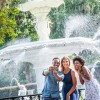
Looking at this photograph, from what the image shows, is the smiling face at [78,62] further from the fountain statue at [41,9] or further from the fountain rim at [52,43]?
the fountain statue at [41,9]

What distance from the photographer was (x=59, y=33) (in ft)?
84.7

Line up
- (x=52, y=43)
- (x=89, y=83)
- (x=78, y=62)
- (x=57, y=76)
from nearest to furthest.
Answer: (x=89, y=83), (x=78, y=62), (x=57, y=76), (x=52, y=43)

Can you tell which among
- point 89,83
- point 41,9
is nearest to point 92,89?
point 89,83

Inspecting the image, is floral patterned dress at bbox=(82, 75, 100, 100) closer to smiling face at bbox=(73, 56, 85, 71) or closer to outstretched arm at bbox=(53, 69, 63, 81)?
smiling face at bbox=(73, 56, 85, 71)

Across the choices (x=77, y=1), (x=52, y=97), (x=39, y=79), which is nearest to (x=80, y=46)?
(x=39, y=79)

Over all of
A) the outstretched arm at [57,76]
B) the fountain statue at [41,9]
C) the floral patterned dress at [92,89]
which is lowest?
the floral patterned dress at [92,89]

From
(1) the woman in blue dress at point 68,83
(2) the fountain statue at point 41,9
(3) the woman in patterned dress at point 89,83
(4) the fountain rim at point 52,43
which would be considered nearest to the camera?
(3) the woman in patterned dress at point 89,83

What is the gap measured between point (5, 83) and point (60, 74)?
18365mm

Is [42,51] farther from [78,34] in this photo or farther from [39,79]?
[78,34]

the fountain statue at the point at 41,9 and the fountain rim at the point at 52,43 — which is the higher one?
the fountain statue at the point at 41,9

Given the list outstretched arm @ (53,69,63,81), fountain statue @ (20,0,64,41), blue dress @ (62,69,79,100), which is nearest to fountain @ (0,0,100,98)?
fountain statue @ (20,0,64,41)

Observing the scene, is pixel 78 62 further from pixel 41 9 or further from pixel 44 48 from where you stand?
pixel 41 9

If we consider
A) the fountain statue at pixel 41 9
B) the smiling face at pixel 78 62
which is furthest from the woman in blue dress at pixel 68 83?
the fountain statue at pixel 41 9

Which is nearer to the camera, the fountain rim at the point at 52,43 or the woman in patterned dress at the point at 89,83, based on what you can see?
the woman in patterned dress at the point at 89,83
